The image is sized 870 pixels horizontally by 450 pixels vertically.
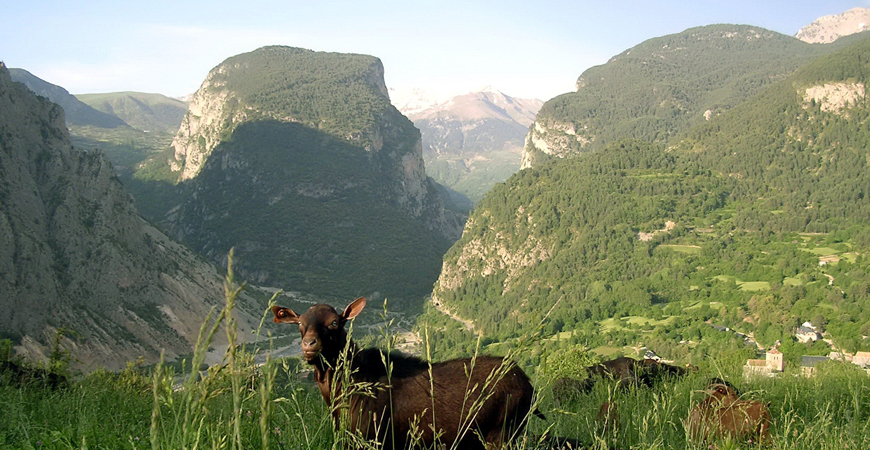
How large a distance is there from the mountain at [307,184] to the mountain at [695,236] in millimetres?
22471

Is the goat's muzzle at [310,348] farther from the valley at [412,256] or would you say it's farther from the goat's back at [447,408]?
the goat's back at [447,408]

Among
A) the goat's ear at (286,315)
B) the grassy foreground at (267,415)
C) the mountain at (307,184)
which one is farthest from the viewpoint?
the mountain at (307,184)

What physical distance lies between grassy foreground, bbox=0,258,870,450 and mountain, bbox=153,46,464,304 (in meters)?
113

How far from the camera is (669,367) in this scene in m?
8.26

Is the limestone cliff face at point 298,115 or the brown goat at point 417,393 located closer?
the brown goat at point 417,393

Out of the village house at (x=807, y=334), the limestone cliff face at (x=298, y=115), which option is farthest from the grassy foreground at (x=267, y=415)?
the limestone cliff face at (x=298, y=115)

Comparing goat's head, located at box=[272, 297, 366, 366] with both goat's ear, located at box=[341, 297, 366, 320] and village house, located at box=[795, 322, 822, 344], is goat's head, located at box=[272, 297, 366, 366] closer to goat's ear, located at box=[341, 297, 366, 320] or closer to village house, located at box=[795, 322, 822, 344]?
goat's ear, located at box=[341, 297, 366, 320]

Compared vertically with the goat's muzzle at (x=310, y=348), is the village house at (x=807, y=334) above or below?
below

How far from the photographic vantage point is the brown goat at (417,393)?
4336 millimetres

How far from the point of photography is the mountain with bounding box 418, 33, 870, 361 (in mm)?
70500

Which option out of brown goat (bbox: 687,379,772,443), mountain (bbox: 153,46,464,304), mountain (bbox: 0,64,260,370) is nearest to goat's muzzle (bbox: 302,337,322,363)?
brown goat (bbox: 687,379,772,443)

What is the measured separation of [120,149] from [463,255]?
132 meters

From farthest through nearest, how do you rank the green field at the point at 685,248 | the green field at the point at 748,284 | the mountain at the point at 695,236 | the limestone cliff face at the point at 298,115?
the limestone cliff face at the point at 298,115 < the green field at the point at 685,248 < the green field at the point at 748,284 < the mountain at the point at 695,236

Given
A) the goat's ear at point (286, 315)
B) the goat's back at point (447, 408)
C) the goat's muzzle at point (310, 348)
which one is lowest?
the goat's back at point (447, 408)
